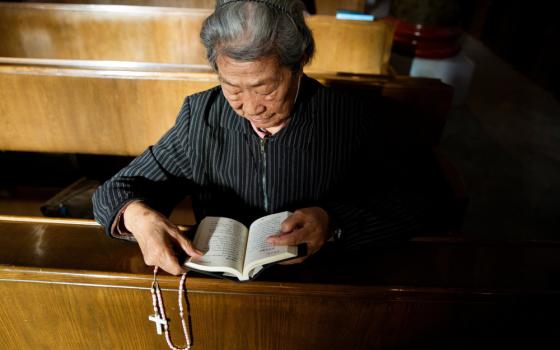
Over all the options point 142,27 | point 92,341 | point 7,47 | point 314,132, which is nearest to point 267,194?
point 314,132

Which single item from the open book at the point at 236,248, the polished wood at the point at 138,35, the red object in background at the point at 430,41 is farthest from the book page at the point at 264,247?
the red object in background at the point at 430,41

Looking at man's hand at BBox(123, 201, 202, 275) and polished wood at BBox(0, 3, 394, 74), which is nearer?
man's hand at BBox(123, 201, 202, 275)

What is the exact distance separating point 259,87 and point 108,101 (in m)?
1.41

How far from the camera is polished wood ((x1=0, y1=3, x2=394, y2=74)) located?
2736 mm

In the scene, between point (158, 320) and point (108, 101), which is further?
point (108, 101)

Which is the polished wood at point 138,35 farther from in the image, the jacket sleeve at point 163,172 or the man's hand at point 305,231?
the man's hand at point 305,231

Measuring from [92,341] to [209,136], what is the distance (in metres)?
0.72

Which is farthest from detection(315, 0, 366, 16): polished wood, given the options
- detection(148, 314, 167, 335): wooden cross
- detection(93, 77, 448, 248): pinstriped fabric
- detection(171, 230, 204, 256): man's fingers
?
detection(148, 314, 167, 335): wooden cross

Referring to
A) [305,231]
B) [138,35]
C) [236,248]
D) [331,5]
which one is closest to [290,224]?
[305,231]

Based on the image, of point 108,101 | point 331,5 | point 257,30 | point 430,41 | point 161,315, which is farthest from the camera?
point 331,5

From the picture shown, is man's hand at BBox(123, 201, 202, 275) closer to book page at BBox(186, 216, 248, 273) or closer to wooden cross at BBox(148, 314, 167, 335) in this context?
book page at BBox(186, 216, 248, 273)

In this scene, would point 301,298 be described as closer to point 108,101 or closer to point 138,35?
point 108,101

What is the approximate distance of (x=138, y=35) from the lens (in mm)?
2941

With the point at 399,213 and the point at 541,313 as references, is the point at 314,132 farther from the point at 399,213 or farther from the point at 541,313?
the point at 541,313
